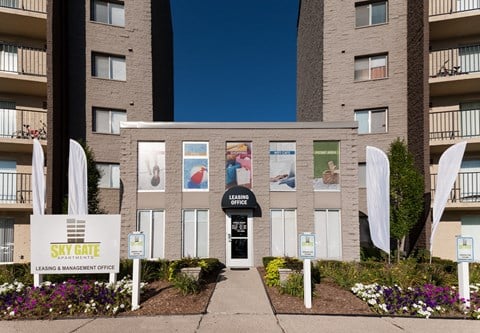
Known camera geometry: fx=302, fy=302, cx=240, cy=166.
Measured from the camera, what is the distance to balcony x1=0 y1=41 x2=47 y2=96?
1496cm

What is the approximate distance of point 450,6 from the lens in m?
15.1

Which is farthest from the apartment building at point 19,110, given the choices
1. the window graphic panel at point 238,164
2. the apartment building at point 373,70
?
the apartment building at point 373,70

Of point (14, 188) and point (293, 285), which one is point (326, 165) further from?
point (14, 188)

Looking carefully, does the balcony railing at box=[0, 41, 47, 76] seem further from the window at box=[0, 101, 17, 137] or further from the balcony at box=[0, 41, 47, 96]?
the window at box=[0, 101, 17, 137]

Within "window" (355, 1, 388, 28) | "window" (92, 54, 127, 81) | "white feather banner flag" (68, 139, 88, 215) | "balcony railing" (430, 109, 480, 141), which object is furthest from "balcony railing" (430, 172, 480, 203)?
"window" (92, 54, 127, 81)

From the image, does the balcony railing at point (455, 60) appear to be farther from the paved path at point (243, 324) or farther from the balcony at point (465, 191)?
the paved path at point (243, 324)

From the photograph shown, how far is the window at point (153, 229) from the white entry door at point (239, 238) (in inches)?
117

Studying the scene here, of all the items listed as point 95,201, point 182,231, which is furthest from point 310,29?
point 95,201

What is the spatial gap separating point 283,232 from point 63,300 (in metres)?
A: 8.95

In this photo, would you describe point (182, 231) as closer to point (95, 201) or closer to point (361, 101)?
point (95, 201)

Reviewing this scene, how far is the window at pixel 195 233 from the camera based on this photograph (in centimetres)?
1372

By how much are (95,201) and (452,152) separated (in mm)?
14866

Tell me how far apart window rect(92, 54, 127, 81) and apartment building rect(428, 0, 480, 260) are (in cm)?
1651

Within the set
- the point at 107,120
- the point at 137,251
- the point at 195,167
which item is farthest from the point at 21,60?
the point at 137,251
